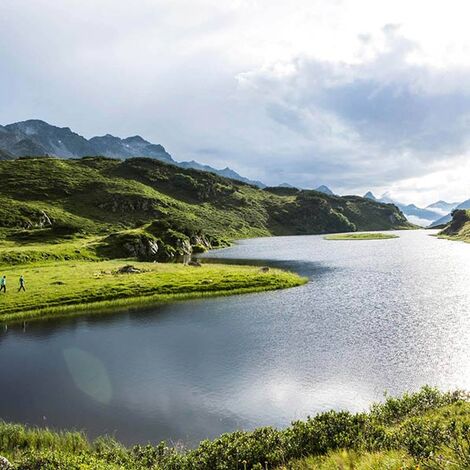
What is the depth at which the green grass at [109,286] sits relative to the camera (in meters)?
63.0

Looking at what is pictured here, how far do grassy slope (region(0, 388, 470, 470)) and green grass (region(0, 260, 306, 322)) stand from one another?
39924mm

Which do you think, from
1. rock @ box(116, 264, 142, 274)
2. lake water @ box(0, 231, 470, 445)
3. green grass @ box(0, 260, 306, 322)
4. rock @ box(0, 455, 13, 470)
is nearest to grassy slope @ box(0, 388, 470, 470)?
rock @ box(0, 455, 13, 470)

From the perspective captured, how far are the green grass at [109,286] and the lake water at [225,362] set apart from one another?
21.7 ft

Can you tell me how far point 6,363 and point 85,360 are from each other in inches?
323

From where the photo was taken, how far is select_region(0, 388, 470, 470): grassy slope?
50.4 feet

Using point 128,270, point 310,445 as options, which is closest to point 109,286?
point 128,270

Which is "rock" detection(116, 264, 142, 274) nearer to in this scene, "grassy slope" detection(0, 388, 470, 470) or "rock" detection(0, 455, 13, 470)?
"grassy slope" detection(0, 388, 470, 470)

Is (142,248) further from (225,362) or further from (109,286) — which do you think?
(225,362)

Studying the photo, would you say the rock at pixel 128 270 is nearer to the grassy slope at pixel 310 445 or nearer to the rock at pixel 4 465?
the grassy slope at pixel 310 445

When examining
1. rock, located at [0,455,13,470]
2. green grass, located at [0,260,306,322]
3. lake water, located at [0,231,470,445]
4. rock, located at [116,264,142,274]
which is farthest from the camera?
rock, located at [116,264,142,274]

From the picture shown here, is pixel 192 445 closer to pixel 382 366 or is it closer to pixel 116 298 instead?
pixel 382 366

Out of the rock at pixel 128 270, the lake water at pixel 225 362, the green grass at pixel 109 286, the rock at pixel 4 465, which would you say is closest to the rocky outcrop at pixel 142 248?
the green grass at pixel 109 286

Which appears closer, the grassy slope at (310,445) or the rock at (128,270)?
the grassy slope at (310,445)

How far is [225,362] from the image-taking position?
3750cm
